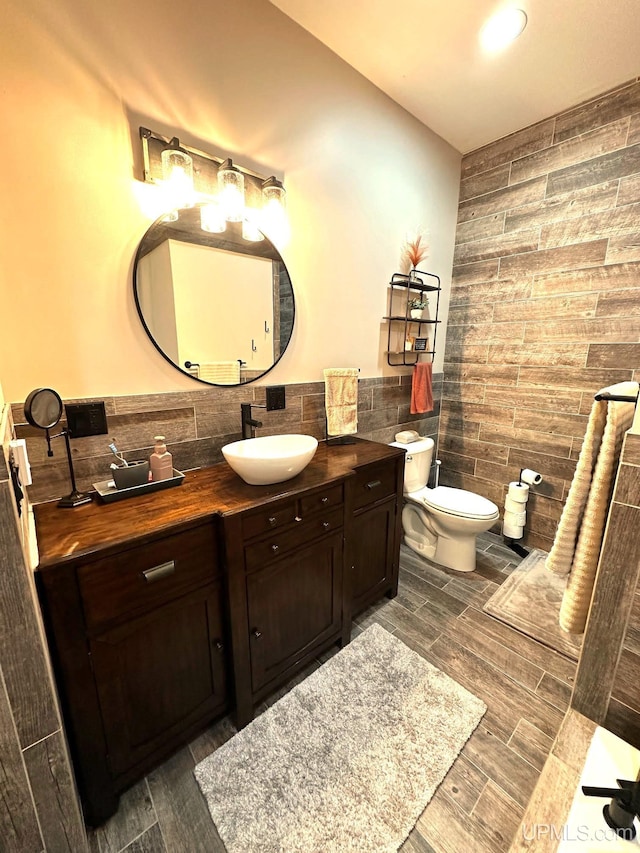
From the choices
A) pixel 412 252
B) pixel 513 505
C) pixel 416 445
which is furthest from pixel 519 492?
pixel 412 252

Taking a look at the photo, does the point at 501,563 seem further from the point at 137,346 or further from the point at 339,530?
the point at 137,346

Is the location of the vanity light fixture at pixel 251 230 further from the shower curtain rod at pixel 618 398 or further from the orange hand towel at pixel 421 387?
the shower curtain rod at pixel 618 398

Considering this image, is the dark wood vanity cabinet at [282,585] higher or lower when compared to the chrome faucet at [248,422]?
lower

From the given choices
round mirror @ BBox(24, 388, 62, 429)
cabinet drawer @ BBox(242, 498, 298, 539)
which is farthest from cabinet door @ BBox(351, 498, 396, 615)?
round mirror @ BBox(24, 388, 62, 429)

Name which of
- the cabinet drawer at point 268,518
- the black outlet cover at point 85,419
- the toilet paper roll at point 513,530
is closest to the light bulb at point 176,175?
the black outlet cover at point 85,419

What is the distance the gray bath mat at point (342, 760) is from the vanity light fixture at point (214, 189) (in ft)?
6.75

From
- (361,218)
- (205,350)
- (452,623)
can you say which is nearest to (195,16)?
(361,218)

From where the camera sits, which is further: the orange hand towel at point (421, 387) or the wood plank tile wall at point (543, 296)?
the orange hand towel at point (421, 387)

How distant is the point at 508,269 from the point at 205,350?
2.17 m

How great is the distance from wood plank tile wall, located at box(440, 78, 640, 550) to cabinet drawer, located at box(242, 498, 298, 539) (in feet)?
6.39

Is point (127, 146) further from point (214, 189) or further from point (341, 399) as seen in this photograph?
point (341, 399)

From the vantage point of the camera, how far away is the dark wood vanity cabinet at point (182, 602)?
0.94 metres

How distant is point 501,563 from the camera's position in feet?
7.72

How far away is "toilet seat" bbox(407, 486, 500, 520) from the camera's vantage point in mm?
2047
